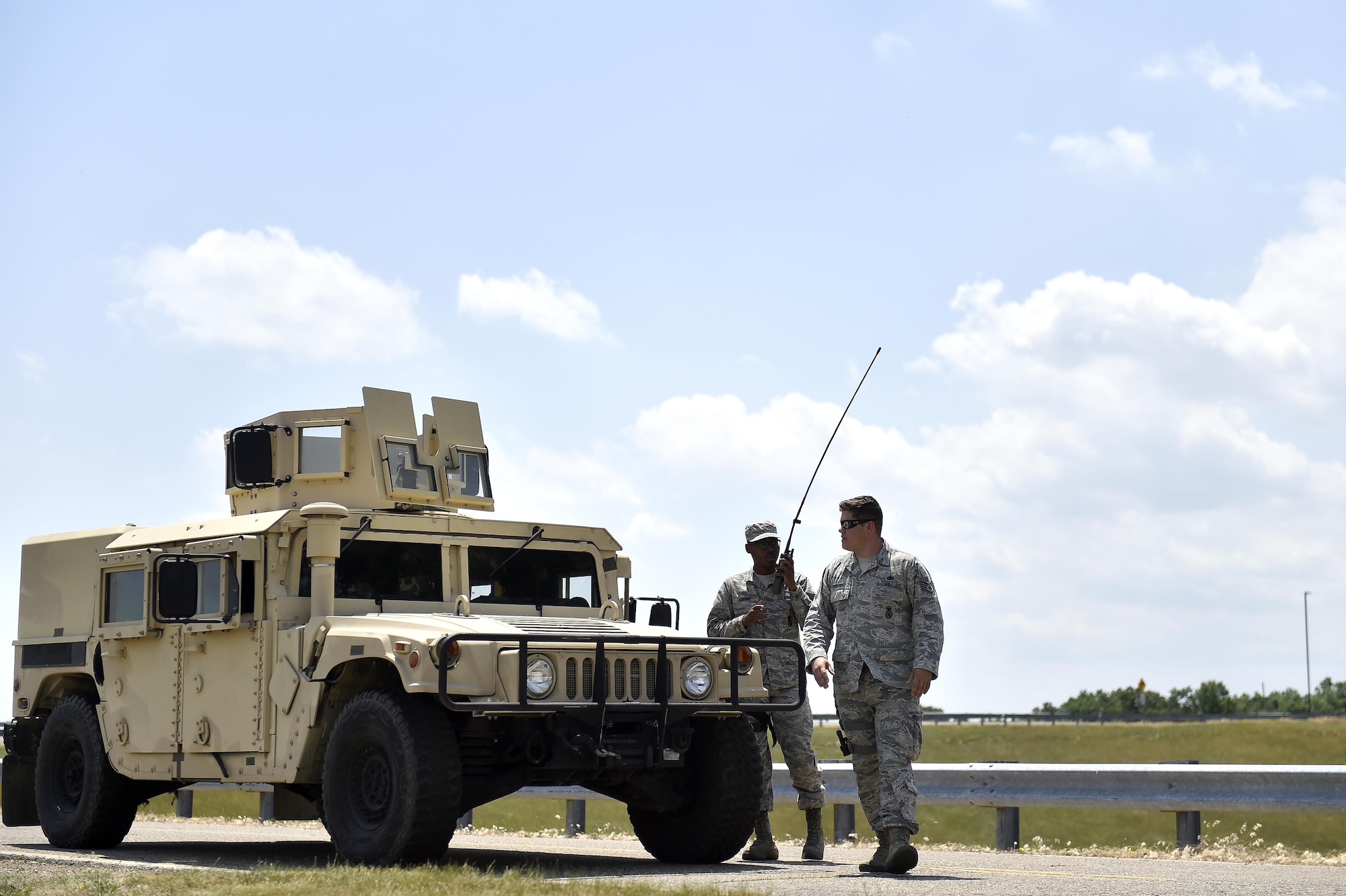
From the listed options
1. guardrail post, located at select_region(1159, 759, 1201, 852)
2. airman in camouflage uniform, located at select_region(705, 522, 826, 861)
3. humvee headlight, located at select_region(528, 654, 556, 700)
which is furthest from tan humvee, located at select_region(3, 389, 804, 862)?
guardrail post, located at select_region(1159, 759, 1201, 852)

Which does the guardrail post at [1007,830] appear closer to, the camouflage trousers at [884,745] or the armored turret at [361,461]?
the camouflage trousers at [884,745]

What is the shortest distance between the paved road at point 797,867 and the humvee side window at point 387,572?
5.45 ft

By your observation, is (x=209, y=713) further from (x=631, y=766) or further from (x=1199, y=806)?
(x=1199, y=806)

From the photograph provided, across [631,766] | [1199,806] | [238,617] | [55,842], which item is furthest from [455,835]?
[1199,806]

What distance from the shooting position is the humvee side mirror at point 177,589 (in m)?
10.6

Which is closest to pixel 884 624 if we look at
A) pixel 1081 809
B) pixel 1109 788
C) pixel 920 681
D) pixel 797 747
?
pixel 920 681

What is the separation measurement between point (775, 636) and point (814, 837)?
1.32m

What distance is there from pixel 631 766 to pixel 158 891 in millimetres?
2804

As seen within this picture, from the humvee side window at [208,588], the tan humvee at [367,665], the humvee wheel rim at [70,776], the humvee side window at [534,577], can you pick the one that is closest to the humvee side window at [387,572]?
the tan humvee at [367,665]

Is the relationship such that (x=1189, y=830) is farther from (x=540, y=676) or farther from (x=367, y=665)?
(x=367, y=665)

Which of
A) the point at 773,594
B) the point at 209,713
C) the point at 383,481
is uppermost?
the point at 383,481

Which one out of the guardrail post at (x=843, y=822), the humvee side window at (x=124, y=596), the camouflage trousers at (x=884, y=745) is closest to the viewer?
the camouflage trousers at (x=884, y=745)

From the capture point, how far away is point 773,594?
1125 centimetres

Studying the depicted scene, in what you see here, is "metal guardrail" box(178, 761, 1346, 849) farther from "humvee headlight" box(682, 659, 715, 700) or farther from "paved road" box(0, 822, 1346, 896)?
"humvee headlight" box(682, 659, 715, 700)
